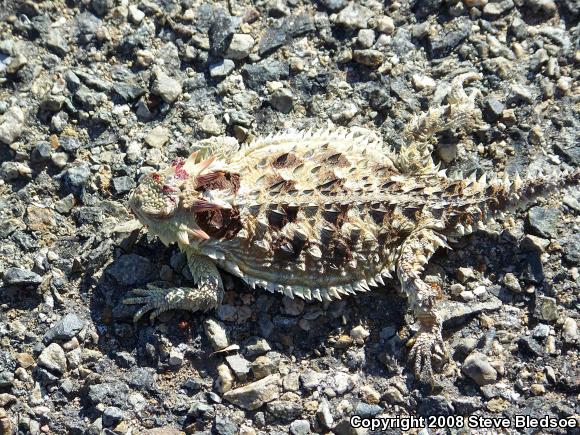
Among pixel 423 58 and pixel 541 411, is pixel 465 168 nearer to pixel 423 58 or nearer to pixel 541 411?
pixel 423 58

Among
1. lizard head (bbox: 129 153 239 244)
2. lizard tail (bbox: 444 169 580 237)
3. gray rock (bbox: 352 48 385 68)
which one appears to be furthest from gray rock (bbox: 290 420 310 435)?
gray rock (bbox: 352 48 385 68)

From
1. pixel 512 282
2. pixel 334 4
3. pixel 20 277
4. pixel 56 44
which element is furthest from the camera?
pixel 334 4

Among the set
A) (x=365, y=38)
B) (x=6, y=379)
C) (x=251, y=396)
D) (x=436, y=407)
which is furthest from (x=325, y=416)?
(x=365, y=38)

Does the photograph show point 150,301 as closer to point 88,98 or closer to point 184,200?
point 184,200

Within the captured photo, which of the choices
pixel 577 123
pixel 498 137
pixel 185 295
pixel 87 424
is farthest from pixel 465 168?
pixel 87 424

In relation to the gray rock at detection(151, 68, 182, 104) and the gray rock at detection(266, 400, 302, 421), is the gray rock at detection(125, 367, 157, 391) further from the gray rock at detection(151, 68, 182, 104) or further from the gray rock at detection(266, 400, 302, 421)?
the gray rock at detection(151, 68, 182, 104)

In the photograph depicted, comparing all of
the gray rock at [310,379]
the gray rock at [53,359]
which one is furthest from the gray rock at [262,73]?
the gray rock at [53,359]
